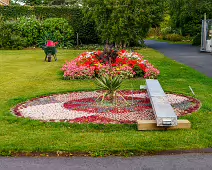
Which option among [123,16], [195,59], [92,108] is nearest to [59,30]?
[123,16]

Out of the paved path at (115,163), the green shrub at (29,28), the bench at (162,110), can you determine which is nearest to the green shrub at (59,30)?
the green shrub at (29,28)

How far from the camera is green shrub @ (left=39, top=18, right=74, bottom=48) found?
26062mm

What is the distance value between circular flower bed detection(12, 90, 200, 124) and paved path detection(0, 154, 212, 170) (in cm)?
161

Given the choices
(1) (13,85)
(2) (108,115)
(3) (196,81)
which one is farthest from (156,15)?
(2) (108,115)

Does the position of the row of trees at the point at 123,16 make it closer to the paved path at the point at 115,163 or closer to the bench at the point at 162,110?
the bench at the point at 162,110

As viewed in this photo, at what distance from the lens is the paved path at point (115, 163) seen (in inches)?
172

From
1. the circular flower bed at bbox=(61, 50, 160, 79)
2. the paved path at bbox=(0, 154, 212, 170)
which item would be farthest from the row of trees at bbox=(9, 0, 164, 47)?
the paved path at bbox=(0, 154, 212, 170)

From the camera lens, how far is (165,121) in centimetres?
545

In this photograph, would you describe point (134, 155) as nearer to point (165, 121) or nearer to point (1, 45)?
point (165, 121)

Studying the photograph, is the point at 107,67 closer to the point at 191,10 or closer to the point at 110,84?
the point at 110,84

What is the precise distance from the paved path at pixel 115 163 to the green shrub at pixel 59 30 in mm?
21802

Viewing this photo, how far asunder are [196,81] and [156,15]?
14.5 metres

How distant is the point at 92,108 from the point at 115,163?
281 cm

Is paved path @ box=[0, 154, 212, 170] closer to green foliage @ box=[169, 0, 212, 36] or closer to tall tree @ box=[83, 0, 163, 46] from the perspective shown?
tall tree @ box=[83, 0, 163, 46]
